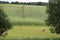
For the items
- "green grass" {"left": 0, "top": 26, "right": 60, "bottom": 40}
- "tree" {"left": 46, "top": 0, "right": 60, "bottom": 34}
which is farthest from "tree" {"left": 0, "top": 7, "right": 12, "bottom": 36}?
"tree" {"left": 46, "top": 0, "right": 60, "bottom": 34}

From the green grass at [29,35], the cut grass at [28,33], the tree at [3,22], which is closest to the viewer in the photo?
the green grass at [29,35]

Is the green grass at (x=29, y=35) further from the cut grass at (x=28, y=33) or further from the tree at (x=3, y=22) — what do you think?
the tree at (x=3, y=22)

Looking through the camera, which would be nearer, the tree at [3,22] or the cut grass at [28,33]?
the cut grass at [28,33]

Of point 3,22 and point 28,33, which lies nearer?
point 3,22

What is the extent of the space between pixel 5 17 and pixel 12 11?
68.3ft

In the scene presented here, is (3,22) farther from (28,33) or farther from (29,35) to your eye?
(28,33)

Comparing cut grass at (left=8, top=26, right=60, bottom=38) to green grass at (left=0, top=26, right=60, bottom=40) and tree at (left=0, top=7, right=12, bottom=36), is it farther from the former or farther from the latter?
tree at (left=0, top=7, right=12, bottom=36)

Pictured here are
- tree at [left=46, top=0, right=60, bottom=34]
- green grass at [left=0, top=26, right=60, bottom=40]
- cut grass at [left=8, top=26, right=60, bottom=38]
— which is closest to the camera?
green grass at [left=0, top=26, right=60, bottom=40]

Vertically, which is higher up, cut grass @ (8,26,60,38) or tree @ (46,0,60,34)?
tree @ (46,0,60,34)

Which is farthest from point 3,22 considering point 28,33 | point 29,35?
point 28,33

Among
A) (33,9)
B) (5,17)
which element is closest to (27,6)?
(33,9)

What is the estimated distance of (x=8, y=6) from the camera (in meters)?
40.4

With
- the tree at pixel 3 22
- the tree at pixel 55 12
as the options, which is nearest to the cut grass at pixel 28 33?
the tree at pixel 55 12

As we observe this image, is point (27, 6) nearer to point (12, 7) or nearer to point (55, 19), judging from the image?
point (12, 7)
